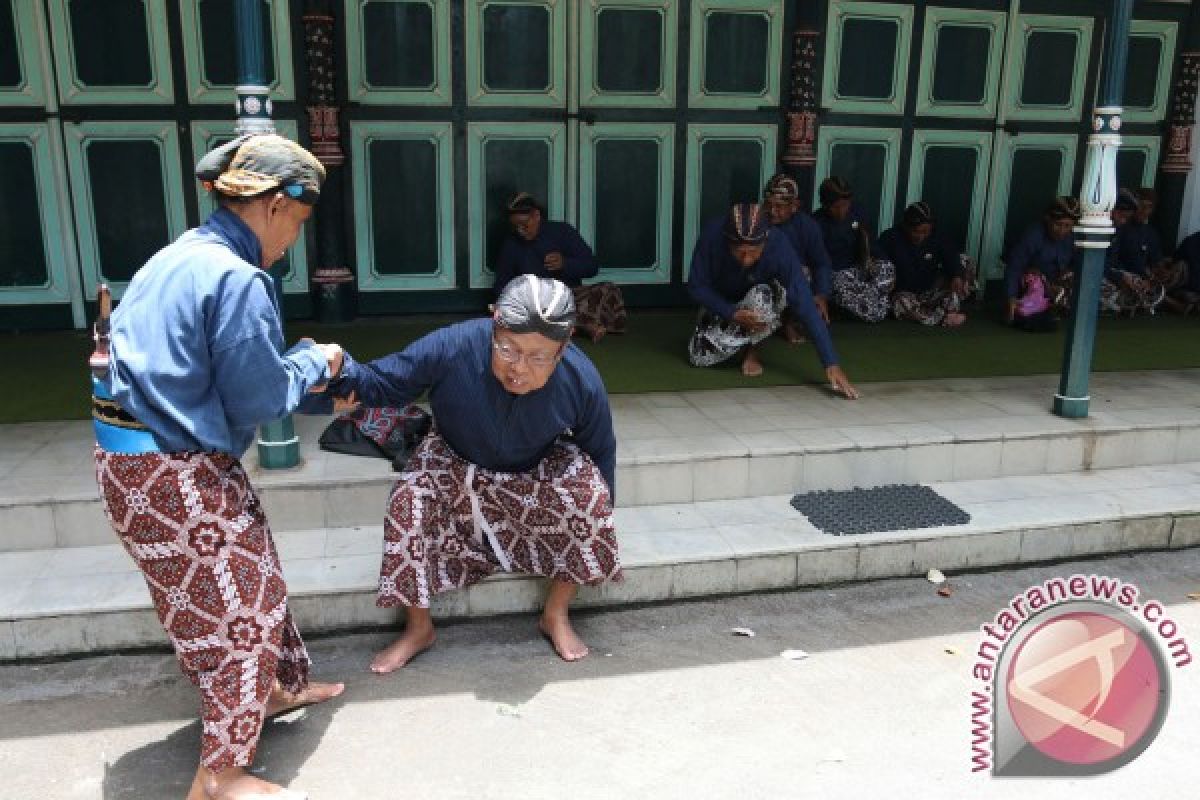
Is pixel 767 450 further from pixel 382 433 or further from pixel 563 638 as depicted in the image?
pixel 382 433

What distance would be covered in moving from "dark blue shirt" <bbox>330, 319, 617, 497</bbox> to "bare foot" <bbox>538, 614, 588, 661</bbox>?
612mm

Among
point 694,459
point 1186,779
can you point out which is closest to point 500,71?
point 694,459

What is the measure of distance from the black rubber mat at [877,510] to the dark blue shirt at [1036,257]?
9.96ft

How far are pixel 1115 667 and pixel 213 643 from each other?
109 inches

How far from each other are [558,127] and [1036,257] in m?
3.48

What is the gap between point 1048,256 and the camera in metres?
7.05

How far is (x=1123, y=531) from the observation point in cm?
430

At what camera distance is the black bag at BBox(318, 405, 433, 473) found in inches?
132

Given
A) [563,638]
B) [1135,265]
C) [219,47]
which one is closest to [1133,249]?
[1135,265]

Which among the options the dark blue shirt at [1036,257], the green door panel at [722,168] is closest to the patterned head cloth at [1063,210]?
the dark blue shirt at [1036,257]

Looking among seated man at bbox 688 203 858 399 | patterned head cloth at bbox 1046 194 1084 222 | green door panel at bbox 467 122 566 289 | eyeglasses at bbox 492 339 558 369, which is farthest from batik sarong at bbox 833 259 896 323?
eyeglasses at bbox 492 339 558 369

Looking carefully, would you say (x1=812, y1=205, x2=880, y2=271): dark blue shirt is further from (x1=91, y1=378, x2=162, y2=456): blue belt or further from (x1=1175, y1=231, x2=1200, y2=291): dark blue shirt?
(x1=91, y1=378, x2=162, y2=456): blue belt

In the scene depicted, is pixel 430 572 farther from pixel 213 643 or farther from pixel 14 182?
pixel 14 182

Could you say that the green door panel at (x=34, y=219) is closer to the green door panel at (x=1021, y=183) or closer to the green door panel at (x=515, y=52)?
the green door panel at (x=515, y=52)
